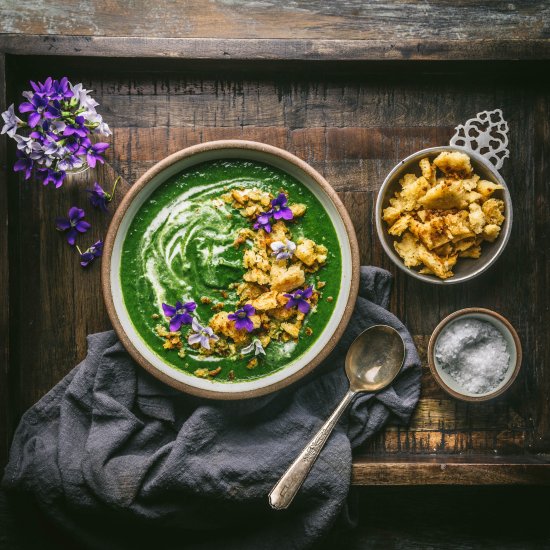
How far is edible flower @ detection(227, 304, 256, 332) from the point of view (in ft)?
9.00

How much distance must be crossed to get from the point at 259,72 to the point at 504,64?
1.22 meters

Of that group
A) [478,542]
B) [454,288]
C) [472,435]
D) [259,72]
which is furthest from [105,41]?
[478,542]

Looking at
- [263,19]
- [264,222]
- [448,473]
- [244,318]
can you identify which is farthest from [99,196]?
[448,473]

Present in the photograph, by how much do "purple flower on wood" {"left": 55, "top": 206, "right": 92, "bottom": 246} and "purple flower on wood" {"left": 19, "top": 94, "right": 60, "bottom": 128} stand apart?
17.5 inches

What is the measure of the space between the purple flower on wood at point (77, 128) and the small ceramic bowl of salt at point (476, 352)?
1.92 meters

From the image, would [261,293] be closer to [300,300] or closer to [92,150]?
[300,300]

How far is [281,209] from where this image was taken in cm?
283

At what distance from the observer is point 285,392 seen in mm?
2984

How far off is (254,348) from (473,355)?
1.08 meters

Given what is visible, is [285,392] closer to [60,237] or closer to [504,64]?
[60,237]

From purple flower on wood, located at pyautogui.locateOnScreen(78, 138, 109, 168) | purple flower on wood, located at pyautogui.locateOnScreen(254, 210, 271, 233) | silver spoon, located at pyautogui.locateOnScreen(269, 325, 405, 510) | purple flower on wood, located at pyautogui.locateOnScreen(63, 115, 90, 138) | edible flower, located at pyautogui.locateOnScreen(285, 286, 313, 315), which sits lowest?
silver spoon, located at pyautogui.locateOnScreen(269, 325, 405, 510)

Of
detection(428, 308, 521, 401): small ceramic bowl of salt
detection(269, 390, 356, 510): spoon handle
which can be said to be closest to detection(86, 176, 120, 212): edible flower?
detection(269, 390, 356, 510): spoon handle

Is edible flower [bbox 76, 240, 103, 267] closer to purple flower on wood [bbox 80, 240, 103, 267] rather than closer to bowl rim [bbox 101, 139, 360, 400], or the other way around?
purple flower on wood [bbox 80, 240, 103, 267]

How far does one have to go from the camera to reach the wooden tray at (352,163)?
3.00 meters
